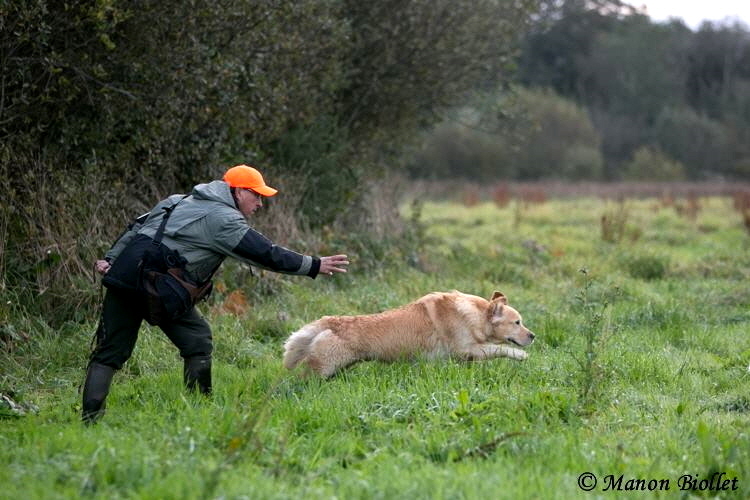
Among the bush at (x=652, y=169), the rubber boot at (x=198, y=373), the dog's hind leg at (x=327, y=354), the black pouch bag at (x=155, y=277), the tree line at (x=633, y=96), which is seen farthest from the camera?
the tree line at (x=633, y=96)

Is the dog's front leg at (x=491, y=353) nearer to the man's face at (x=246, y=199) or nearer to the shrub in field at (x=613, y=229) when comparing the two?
the man's face at (x=246, y=199)

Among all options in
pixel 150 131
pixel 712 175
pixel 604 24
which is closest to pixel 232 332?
pixel 150 131

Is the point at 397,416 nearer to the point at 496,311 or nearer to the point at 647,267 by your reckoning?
the point at 496,311

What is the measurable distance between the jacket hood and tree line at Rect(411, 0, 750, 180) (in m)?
46.3

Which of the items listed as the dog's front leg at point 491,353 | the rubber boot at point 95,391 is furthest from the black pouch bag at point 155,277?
the dog's front leg at point 491,353

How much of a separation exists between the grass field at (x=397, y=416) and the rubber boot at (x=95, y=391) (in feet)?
0.45

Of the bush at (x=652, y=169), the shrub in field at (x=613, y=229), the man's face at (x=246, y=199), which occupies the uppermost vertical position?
the man's face at (x=246, y=199)

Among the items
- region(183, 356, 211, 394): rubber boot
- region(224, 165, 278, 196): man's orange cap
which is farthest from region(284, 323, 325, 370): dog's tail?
region(224, 165, 278, 196): man's orange cap

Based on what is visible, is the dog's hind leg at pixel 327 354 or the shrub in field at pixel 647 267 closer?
the dog's hind leg at pixel 327 354

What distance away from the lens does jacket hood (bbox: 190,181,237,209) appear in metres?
A: 7.23

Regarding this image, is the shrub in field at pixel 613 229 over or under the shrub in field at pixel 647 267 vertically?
under

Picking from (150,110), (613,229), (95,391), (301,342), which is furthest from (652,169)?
(95,391)

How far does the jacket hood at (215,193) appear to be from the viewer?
285 inches

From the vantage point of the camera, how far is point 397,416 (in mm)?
6859
